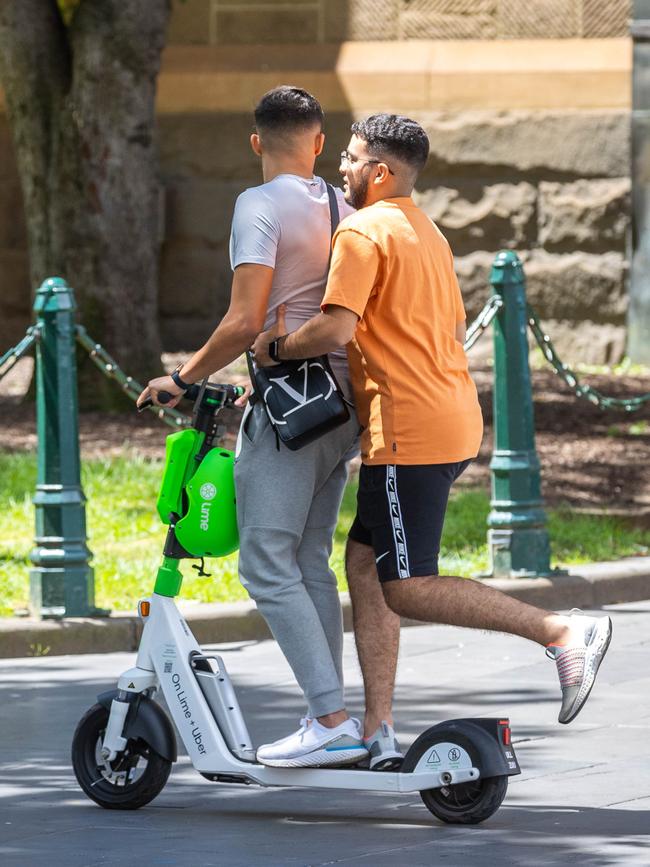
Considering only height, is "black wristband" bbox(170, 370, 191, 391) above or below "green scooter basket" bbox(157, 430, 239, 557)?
above

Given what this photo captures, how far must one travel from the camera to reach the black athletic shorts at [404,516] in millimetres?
5219

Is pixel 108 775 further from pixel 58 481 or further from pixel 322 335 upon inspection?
pixel 58 481

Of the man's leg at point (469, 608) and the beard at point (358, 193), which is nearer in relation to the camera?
the man's leg at point (469, 608)

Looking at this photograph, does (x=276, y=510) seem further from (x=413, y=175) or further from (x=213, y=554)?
(x=413, y=175)

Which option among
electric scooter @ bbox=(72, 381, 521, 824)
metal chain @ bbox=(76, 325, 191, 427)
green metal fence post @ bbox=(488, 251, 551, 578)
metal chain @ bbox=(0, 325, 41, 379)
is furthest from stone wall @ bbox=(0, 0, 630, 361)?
electric scooter @ bbox=(72, 381, 521, 824)

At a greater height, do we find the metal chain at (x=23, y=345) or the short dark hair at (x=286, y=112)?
the short dark hair at (x=286, y=112)

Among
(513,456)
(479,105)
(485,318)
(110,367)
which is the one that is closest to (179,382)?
(110,367)

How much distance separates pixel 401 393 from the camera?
521 centimetres

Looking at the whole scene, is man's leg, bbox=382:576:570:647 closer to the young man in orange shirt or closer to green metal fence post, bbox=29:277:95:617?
the young man in orange shirt

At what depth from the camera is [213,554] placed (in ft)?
17.5

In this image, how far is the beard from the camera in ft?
17.5

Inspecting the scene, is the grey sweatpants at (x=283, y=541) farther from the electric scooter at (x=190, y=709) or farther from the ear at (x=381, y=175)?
the ear at (x=381, y=175)

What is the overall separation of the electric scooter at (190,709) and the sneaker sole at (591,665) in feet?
0.68

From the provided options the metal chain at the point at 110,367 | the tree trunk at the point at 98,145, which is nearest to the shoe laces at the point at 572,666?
the metal chain at the point at 110,367
